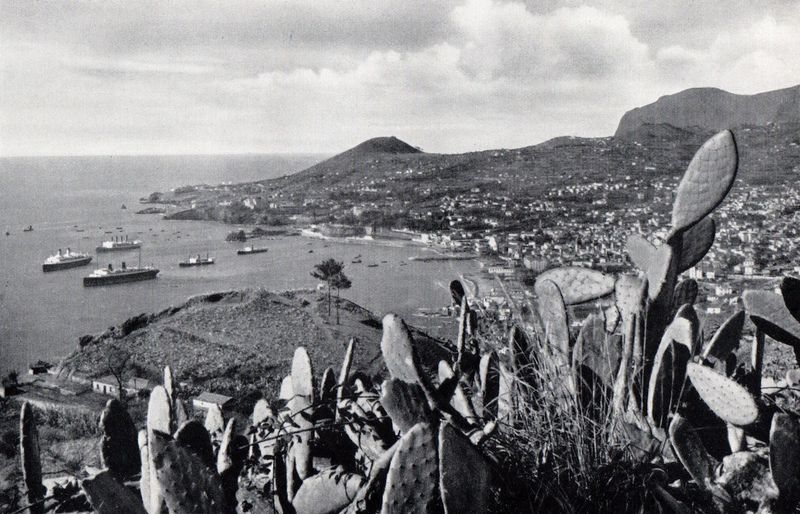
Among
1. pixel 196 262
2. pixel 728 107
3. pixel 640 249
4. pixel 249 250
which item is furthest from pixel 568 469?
pixel 249 250

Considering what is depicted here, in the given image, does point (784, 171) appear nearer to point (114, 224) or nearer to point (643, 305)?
point (643, 305)

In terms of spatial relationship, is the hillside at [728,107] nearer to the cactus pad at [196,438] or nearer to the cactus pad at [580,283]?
the cactus pad at [580,283]

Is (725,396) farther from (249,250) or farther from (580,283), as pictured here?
(249,250)

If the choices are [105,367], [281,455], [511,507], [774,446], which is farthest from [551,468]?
[105,367]

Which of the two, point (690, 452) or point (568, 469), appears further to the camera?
point (690, 452)

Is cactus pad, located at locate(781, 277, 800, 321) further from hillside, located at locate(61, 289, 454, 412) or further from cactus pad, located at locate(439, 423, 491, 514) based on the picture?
hillside, located at locate(61, 289, 454, 412)

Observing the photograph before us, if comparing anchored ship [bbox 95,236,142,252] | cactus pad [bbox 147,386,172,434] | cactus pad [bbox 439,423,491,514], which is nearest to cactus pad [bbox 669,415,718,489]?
cactus pad [bbox 439,423,491,514]

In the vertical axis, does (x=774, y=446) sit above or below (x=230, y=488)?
above
